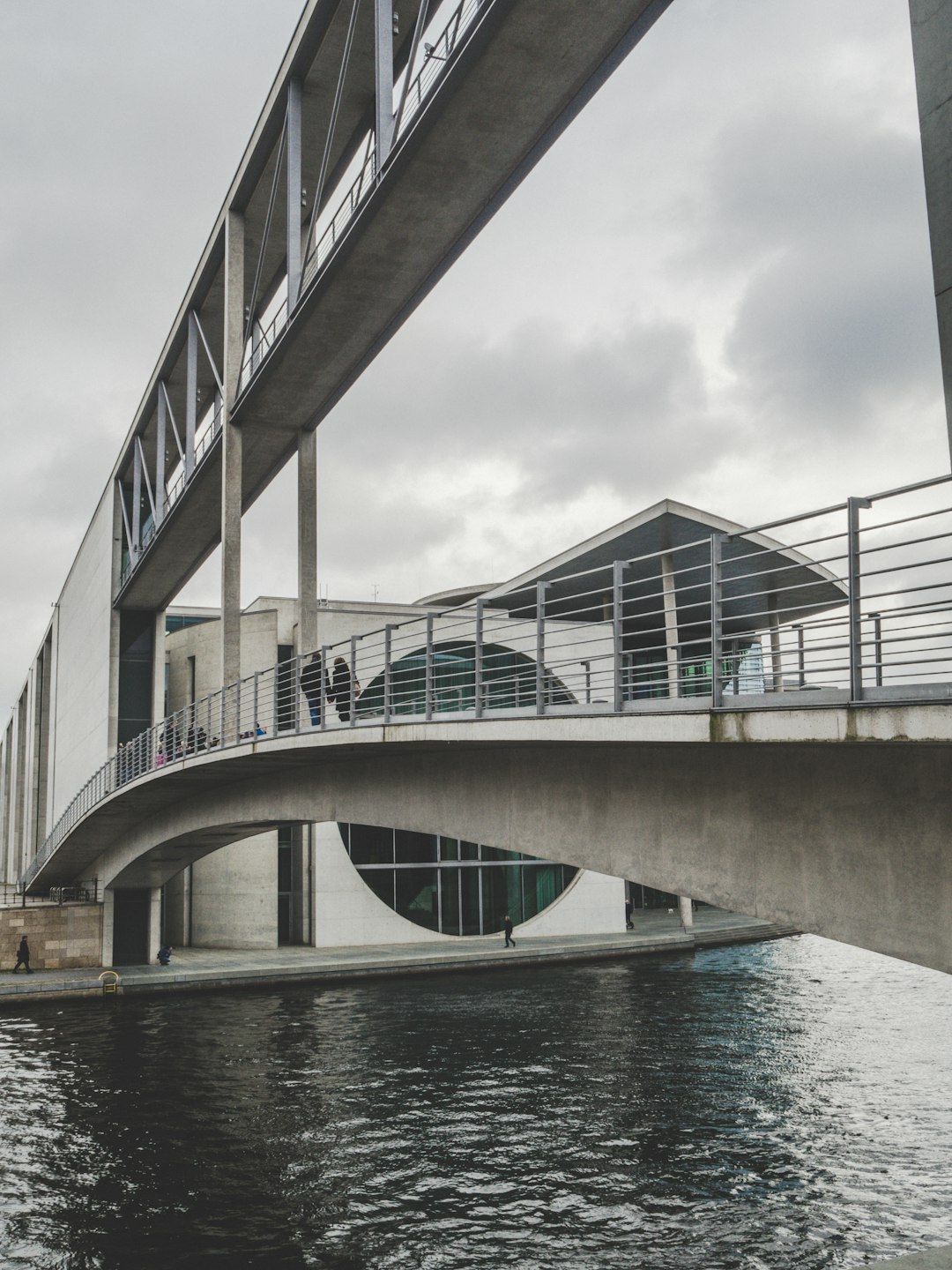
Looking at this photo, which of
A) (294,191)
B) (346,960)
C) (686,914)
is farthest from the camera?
(686,914)

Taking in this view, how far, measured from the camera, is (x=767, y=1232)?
39.0ft

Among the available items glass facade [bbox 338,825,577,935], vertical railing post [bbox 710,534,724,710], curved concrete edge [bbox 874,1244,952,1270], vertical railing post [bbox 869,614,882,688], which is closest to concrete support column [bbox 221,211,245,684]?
glass facade [bbox 338,825,577,935]

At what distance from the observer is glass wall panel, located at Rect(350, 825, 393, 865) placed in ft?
116

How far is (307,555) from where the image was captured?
963 inches

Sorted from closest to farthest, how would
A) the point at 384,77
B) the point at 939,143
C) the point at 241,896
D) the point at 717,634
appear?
the point at 939,143, the point at 717,634, the point at 384,77, the point at 241,896

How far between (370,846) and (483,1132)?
2057 centimetres

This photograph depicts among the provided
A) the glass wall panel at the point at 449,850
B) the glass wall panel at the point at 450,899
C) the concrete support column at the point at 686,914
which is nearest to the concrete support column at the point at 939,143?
the glass wall panel at the point at 449,850

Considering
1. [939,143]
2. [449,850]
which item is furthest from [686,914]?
[939,143]

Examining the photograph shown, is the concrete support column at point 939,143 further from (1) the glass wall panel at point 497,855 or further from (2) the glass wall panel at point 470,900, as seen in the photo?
(1) the glass wall panel at point 497,855

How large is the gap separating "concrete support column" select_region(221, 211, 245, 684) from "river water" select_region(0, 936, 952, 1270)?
8.20 m

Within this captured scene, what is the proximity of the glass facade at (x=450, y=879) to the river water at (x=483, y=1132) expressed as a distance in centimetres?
992

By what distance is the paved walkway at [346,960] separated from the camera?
2795 cm

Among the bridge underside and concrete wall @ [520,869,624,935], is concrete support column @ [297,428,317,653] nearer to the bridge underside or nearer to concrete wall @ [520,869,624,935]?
the bridge underside

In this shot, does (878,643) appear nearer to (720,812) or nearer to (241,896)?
(720,812)
